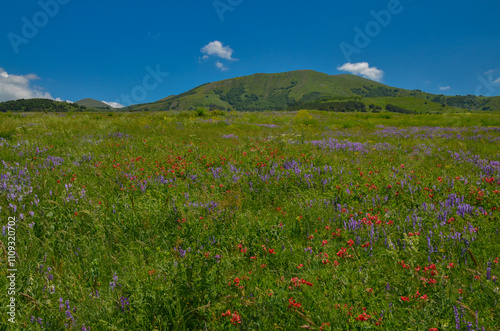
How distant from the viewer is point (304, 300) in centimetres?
239

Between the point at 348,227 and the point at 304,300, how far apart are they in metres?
1.79

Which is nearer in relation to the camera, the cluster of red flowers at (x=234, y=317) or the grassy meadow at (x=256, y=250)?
the cluster of red flowers at (x=234, y=317)

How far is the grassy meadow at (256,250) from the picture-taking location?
2195 mm

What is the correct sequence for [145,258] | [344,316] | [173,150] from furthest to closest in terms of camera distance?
[173,150]
[145,258]
[344,316]

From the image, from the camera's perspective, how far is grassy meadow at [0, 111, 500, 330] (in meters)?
2.20

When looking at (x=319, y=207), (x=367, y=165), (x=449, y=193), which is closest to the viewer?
(x=319, y=207)

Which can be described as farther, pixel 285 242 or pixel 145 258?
pixel 285 242

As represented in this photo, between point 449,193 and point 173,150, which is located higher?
point 173,150

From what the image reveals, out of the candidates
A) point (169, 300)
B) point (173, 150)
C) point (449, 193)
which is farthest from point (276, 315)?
point (173, 150)

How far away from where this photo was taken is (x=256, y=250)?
3.39 m

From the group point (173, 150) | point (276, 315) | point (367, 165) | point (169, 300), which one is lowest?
point (276, 315)

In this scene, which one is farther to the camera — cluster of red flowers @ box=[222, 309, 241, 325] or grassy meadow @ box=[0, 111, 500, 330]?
grassy meadow @ box=[0, 111, 500, 330]

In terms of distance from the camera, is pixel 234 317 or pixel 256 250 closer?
pixel 234 317

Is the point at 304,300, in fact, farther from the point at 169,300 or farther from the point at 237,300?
the point at 169,300
